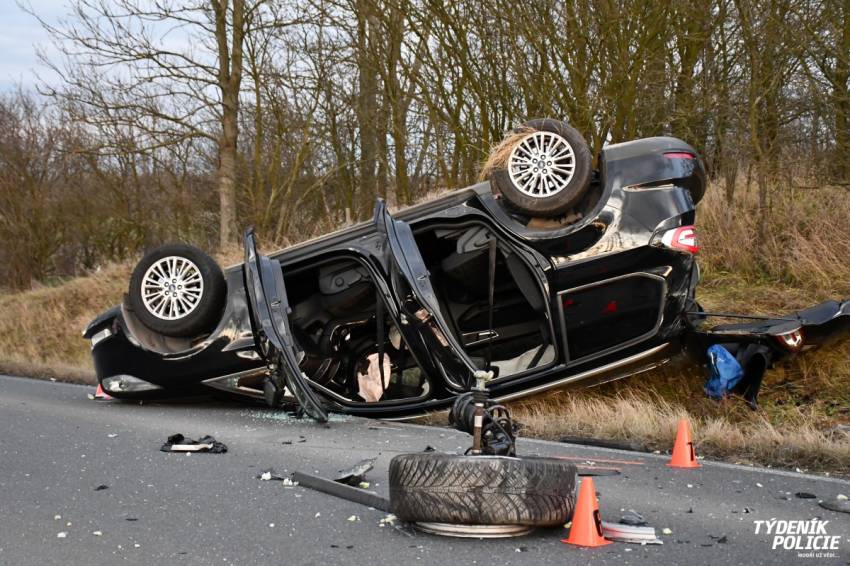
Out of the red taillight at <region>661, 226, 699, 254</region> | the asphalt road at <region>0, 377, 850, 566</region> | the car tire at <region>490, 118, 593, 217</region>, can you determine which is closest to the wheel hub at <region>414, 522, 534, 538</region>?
the asphalt road at <region>0, 377, 850, 566</region>

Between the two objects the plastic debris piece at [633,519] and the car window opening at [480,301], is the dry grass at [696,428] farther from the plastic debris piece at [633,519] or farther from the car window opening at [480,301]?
the plastic debris piece at [633,519]

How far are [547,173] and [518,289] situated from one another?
117 cm

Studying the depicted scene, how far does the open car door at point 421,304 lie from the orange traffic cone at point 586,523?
3.00 meters

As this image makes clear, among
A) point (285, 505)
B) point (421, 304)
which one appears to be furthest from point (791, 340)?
point (285, 505)

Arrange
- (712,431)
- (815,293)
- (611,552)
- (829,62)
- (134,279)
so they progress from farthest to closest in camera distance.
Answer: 1. (829,62)
2. (815,293)
3. (134,279)
4. (712,431)
5. (611,552)

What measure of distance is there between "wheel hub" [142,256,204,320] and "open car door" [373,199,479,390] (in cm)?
165

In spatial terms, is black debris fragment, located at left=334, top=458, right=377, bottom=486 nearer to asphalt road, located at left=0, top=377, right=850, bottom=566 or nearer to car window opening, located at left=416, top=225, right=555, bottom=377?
asphalt road, located at left=0, top=377, right=850, bottom=566

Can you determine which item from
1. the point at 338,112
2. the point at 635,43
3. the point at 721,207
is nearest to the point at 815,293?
the point at 721,207

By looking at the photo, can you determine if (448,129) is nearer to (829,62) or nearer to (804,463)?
(829,62)

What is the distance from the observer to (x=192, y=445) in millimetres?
5816

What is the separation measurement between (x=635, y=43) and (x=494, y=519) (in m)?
8.22

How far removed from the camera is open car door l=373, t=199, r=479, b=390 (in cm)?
653

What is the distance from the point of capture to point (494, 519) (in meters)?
3.56

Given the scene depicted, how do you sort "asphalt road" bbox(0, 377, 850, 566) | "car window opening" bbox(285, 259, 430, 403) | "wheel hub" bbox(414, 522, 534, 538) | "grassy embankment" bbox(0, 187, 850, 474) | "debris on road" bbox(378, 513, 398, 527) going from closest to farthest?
1. "asphalt road" bbox(0, 377, 850, 566)
2. "wheel hub" bbox(414, 522, 534, 538)
3. "debris on road" bbox(378, 513, 398, 527)
4. "grassy embankment" bbox(0, 187, 850, 474)
5. "car window opening" bbox(285, 259, 430, 403)
